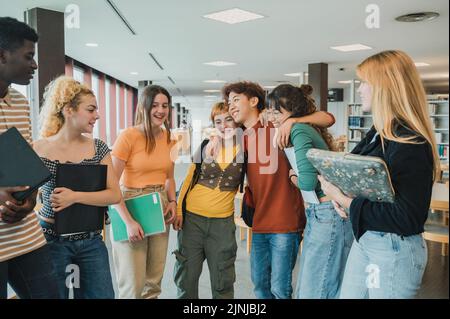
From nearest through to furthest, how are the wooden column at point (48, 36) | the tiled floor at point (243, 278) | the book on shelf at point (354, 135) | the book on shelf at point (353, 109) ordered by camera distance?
the tiled floor at point (243, 278)
the wooden column at point (48, 36)
the book on shelf at point (354, 135)
the book on shelf at point (353, 109)

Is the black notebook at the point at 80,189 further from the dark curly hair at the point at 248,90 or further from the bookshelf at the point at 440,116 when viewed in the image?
the bookshelf at the point at 440,116

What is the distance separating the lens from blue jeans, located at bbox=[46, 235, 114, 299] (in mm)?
1553

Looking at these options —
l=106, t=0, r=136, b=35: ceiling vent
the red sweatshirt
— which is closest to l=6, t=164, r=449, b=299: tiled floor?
the red sweatshirt

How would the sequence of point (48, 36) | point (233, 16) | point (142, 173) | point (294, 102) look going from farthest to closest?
point (233, 16) < point (48, 36) < point (142, 173) < point (294, 102)

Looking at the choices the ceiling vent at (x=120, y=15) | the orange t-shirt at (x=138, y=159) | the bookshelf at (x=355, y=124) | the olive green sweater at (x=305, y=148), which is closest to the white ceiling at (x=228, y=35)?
the ceiling vent at (x=120, y=15)

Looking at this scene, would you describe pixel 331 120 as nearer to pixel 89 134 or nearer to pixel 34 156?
pixel 89 134

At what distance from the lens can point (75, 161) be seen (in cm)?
160

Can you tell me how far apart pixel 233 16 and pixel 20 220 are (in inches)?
132

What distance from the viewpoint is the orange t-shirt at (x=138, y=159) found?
77.7 inches

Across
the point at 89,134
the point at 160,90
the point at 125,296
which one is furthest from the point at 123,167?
the point at 125,296

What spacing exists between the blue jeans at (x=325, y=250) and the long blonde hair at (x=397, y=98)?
0.58 meters

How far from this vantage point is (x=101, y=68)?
10.3 ft

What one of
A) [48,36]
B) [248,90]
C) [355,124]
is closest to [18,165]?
[248,90]

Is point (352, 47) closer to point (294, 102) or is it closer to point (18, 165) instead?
point (294, 102)
